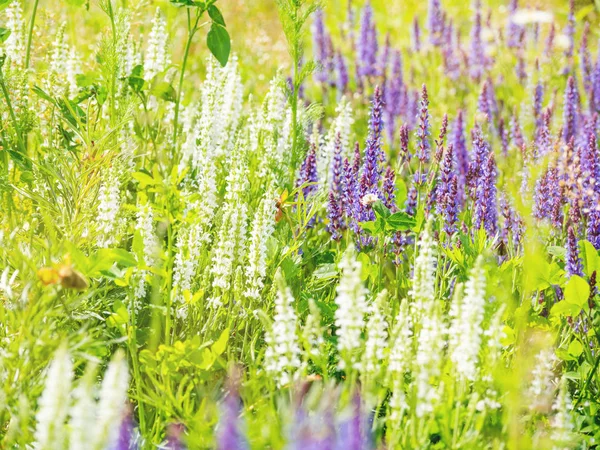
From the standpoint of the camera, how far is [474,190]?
2686mm

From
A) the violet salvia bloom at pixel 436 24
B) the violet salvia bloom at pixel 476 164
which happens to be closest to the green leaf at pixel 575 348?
the violet salvia bloom at pixel 476 164

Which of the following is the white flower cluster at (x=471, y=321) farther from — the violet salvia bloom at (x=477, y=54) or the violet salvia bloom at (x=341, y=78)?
the violet salvia bloom at (x=477, y=54)

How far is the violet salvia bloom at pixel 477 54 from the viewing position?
5.66 meters

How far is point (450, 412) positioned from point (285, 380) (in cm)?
34

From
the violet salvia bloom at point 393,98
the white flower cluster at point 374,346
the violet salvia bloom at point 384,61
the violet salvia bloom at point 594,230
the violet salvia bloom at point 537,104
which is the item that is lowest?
the white flower cluster at point 374,346

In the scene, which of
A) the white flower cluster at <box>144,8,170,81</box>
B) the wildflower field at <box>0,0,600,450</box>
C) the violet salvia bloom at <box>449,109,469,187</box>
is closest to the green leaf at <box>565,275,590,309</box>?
the wildflower field at <box>0,0,600,450</box>

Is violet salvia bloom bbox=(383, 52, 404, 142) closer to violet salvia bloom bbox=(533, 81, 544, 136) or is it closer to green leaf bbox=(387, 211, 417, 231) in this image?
violet salvia bloom bbox=(533, 81, 544, 136)

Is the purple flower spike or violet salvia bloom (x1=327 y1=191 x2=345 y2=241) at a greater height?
the purple flower spike

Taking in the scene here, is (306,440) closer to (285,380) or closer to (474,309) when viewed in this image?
(285,380)

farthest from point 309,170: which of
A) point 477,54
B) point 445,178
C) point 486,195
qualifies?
point 477,54

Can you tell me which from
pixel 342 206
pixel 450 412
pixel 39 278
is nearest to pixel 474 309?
pixel 450 412

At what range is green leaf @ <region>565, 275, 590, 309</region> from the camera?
2.09 m

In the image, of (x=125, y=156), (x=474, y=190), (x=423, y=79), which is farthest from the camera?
(x=423, y=79)

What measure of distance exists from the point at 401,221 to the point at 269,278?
47 centimetres
